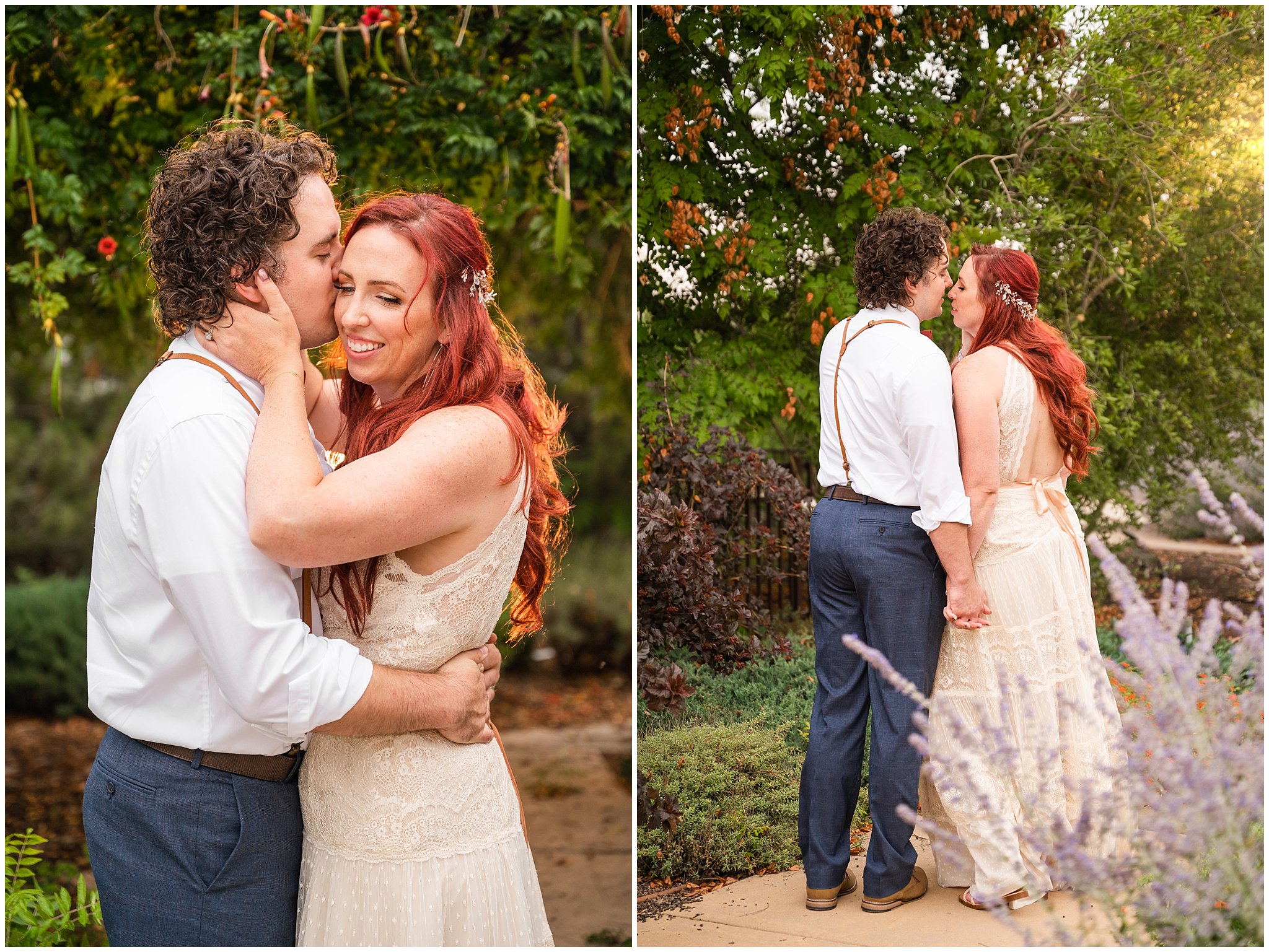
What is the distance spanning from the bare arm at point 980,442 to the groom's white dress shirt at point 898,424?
96mm

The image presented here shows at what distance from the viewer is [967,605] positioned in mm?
2678

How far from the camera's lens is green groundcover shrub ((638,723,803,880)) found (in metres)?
3.11

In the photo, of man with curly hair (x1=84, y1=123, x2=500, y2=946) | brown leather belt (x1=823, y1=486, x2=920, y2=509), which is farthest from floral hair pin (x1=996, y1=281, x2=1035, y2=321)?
man with curly hair (x1=84, y1=123, x2=500, y2=946)

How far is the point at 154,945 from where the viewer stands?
160 cm

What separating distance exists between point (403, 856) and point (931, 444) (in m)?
1.72

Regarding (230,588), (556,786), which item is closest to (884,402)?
(230,588)

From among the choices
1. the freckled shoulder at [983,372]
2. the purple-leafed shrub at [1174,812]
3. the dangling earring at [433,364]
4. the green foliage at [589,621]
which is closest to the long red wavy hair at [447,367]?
the dangling earring at [433,364]

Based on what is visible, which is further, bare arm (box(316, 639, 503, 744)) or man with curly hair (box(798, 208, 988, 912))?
man with curly hair (box(798, 208, 988, 912))

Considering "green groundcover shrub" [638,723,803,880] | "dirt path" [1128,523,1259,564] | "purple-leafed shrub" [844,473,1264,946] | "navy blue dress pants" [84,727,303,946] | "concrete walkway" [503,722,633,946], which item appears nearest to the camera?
"purple-leafed shrub" [844,473,1264,946]

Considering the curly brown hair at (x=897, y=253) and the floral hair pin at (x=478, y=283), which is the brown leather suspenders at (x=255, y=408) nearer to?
the floral hair pin at (x=478, y=283)

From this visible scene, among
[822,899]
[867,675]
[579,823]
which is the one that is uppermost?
[867,675]

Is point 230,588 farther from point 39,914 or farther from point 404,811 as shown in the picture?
point 39,914

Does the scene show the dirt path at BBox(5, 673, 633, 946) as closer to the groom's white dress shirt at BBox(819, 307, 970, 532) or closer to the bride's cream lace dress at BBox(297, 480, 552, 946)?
the groom's white dress shirt at BBox(819, 307, 970, 532)

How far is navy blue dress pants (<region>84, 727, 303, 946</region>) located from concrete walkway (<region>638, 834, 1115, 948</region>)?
1.51m
